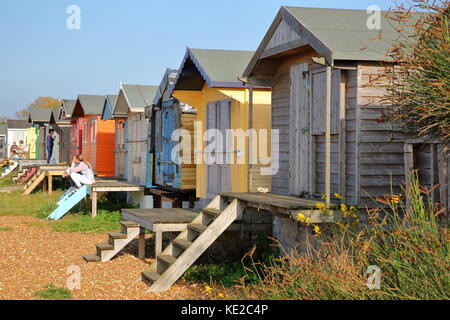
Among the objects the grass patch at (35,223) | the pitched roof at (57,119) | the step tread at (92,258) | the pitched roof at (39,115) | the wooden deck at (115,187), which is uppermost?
the pitched roof at (39,115)

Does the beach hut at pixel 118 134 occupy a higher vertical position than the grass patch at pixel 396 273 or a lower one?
higher

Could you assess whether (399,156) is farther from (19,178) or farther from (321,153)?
(19,178)

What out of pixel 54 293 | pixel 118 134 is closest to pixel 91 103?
pixel 118 134

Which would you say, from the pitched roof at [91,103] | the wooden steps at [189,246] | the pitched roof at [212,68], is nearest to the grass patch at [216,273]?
the wooden steps at [189,246]

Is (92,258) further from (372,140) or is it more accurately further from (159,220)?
(372,140)

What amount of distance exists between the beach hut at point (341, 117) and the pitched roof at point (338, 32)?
0.04ft

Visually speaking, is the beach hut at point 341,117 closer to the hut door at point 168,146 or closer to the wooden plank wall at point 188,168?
the wooden plank wall at point 188,168

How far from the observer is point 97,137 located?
925 inches

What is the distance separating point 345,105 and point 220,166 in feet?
15.5

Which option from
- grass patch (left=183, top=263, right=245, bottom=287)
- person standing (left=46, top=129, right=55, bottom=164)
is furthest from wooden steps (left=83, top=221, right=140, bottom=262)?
person standing (left=46, top=129, right=55, bottom=164)

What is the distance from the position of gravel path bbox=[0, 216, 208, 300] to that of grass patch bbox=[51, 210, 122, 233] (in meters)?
0.54

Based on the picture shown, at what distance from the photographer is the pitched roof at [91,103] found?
24062 mm

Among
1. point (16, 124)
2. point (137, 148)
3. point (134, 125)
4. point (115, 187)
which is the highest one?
point (16, 124)

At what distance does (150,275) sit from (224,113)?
174 inches
